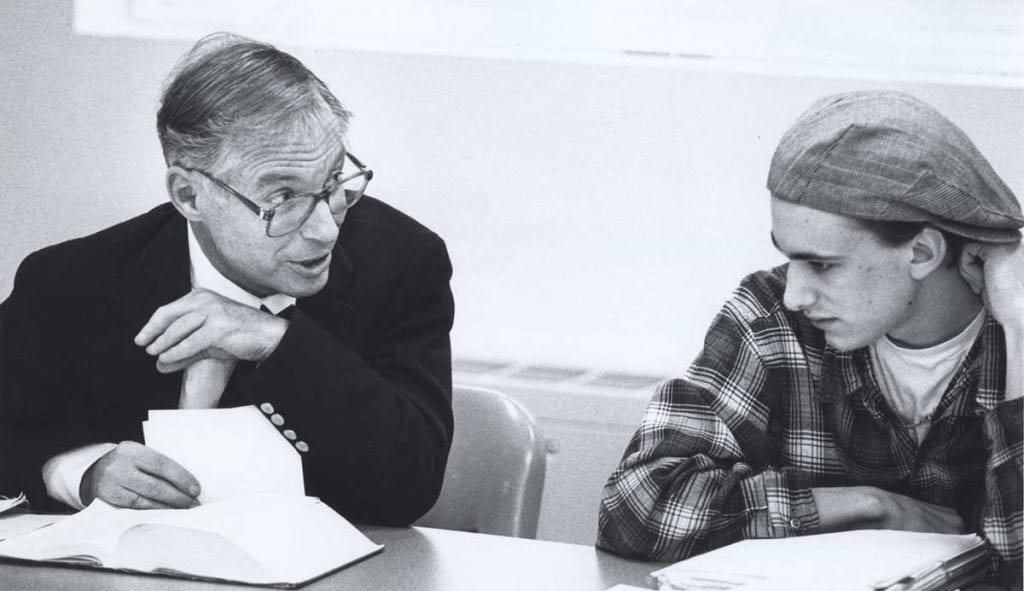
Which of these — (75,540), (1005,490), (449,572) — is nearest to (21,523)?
(75,540)

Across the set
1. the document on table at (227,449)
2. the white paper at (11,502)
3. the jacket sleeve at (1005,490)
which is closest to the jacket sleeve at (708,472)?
the jacket sleeve at (1005,490)

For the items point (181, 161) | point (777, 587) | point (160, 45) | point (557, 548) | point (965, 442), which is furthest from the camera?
point (160, 45)

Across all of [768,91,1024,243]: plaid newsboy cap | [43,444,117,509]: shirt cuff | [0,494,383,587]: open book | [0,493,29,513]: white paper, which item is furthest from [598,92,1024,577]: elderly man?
[0,493,29,513]: white paper

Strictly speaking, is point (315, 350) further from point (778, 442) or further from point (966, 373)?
point (966, 373)

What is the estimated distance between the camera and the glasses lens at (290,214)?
1.85 m

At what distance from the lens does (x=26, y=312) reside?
1.95 metres

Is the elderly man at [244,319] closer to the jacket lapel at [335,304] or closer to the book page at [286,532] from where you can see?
the jacket lapel at [335,304]

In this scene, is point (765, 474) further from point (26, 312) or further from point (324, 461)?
point (26, 312)

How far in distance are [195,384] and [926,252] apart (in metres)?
1.03

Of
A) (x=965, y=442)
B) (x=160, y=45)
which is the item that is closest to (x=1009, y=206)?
(x=965, y=442)

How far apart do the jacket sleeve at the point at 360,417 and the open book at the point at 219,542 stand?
0.18 meters

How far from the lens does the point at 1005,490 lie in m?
1.56

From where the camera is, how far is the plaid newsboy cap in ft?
5.31

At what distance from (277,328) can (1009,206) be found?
3.23 ft
